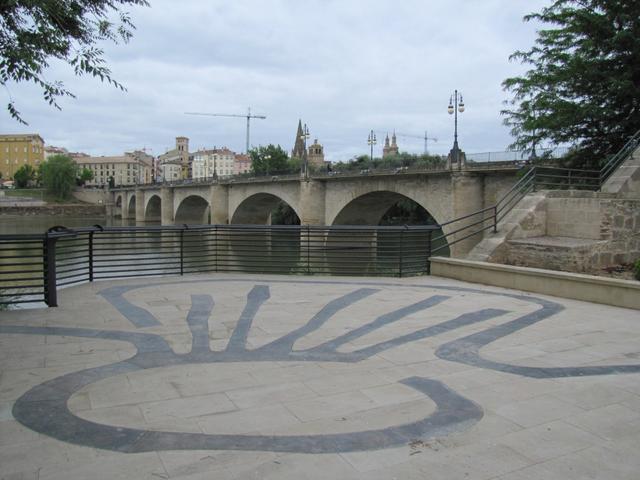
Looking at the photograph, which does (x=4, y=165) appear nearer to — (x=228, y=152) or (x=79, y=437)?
(x=228, y=152)

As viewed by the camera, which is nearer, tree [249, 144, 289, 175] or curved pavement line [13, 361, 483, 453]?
A: curved pavement line [13, 361, 483, 453]

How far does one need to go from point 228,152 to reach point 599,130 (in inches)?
6536

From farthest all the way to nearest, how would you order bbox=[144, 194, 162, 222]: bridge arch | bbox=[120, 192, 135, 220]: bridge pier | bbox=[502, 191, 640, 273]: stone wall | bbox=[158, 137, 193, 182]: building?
bbox=[158, 137, 193, 182]: building < bbox=[120, 192, 135, 220]: bridge pier < bbox=[144, 194, 162, 222]: bridge arch < bbox=[502, 191, 640, 273]: stone wall

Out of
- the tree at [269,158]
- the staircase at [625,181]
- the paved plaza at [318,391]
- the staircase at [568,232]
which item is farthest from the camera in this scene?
the tree at [269,158]

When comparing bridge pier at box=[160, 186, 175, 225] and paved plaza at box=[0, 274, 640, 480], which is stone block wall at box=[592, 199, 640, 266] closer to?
paved plaza at box=[0, 274, 640, 480]

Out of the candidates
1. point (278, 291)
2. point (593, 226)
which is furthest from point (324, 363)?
point (593, 226)

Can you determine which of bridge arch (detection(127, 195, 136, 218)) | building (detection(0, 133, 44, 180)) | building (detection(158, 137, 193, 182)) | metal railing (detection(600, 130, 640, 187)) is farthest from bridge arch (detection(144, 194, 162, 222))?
building (detection(158, 137, 193, 182))

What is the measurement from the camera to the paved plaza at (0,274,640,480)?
3297mm

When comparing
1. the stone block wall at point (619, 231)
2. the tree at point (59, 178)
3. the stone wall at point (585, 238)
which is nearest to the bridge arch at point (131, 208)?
the tree at point (59, 178)

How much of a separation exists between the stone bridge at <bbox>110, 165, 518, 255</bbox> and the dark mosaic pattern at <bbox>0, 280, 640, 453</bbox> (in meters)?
17.3

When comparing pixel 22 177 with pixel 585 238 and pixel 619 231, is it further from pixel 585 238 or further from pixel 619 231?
pixel 619 231

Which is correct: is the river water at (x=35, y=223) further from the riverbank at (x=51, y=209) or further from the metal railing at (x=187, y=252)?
the metal railing at (x=187, y=252)

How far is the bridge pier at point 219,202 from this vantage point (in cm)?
5288

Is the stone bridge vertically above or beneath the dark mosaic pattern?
above
